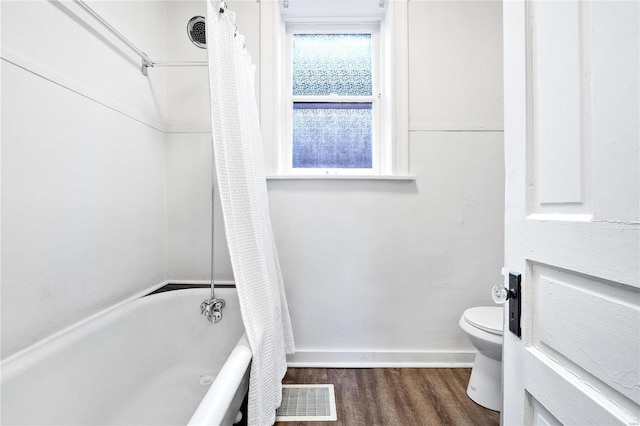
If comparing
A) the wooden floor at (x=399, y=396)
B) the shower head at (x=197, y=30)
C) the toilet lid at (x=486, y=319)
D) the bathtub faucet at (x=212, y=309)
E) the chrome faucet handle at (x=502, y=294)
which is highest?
the shower head at (x=197, y=30)

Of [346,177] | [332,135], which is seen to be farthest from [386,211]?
[332,135]

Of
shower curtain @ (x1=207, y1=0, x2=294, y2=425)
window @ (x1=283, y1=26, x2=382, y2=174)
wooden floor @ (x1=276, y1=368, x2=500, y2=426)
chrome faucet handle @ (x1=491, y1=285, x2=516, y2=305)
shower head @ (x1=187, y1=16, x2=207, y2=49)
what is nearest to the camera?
chrome faucet handle @ (x1=491, y1=285, x2=516, y2=305)

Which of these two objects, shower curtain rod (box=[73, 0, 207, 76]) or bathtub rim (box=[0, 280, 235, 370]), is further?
shower curtain rod (box=[73, 0, 207, 76])

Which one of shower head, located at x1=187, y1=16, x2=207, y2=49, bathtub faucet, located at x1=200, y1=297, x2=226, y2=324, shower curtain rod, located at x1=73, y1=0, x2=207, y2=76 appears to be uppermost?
shower head, located at x1=187, y1=16, x2=207, y2=49

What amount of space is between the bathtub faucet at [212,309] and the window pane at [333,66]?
1.45 meters

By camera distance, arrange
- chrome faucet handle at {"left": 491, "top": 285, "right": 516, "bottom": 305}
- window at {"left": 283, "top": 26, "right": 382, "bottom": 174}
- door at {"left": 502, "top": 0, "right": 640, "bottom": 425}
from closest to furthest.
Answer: door at {"left": 502, "top": 0, "right": 640, "bottom": 425}, chrome faucet handle at {"left": 491, "top": 285, "right": 516, "bottom": 305}, window at {"left": 283, "top": 26, "right": 382, "bottom": 174}

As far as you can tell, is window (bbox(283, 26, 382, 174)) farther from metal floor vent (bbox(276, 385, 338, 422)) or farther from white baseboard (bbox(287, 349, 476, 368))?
metal floor vent (bbox(276, 385, 338, 422))

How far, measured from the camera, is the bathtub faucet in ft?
4.76

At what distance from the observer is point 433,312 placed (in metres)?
1.73

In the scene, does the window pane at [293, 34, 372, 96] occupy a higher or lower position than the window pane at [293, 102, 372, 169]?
higher

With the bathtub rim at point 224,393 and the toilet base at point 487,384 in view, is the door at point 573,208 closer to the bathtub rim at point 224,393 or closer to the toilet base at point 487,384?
the bathtub rim at point 224,393

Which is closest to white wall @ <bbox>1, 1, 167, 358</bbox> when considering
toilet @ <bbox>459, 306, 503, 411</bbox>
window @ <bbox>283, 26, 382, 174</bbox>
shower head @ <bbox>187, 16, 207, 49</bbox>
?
shower head @ <bbox>187, 16, 207, 49</bbox>

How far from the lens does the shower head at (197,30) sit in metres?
1.41

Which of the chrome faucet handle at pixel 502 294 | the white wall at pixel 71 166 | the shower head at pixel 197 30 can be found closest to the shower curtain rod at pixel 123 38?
the white wall at pixel 71 166
